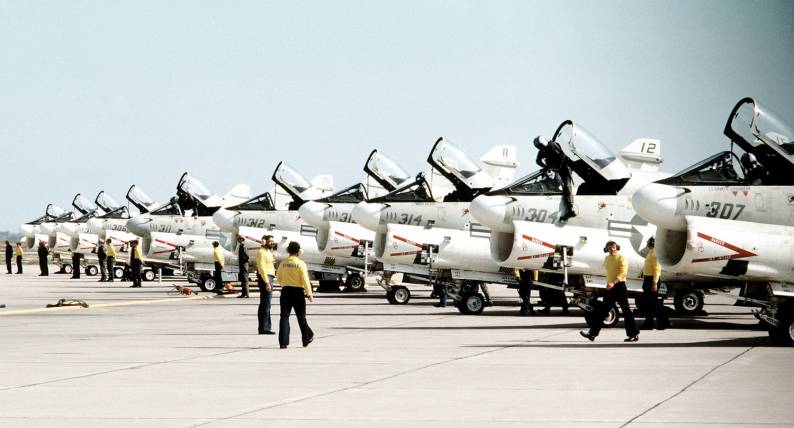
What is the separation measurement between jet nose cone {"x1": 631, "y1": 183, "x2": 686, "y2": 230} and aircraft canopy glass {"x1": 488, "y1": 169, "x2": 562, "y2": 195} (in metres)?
5.24

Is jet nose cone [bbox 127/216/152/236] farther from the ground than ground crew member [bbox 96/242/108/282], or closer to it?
farther from the ground

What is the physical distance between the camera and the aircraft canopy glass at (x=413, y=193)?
27438 millimetres

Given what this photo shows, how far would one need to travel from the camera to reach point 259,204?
1438 inches

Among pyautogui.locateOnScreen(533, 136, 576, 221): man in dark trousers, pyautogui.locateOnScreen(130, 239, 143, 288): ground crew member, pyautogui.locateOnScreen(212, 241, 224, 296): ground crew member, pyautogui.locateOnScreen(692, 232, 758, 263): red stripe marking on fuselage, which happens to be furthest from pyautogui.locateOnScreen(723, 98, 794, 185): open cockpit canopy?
pyautogui.locateOnScreen(130, 239, 143, 288): ground crew member

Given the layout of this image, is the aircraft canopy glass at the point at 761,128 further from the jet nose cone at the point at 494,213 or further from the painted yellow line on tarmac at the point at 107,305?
the painted yellow line on tarmac at the point at 107,305

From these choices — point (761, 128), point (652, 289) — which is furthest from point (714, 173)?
point (652, 289)

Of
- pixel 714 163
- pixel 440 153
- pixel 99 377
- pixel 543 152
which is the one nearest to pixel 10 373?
pixel 99 377

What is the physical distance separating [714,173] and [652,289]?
207 cm

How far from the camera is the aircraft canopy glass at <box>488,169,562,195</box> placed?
22812 mm

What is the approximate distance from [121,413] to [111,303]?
21104 millimetres

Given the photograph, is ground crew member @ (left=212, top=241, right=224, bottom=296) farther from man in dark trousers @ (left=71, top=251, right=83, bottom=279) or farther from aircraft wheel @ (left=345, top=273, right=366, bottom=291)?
man in dark trousers @ (left=71, top=251, right=83, bottom=279)

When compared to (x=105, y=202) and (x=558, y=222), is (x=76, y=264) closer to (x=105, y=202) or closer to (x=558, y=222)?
(x=105, y=202)

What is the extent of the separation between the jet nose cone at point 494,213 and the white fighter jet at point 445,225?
→ 1.76 metres

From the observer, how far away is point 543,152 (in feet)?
74.3
